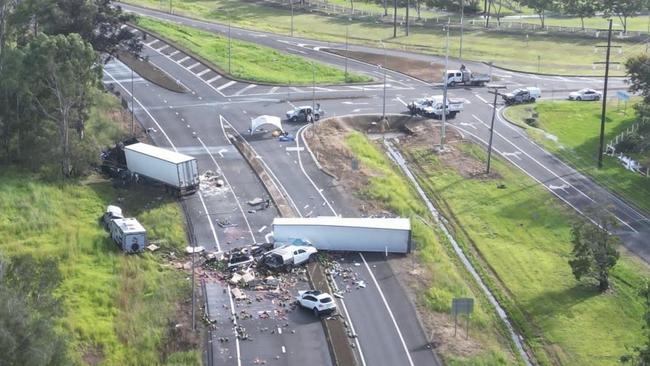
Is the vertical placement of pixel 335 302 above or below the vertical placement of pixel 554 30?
below

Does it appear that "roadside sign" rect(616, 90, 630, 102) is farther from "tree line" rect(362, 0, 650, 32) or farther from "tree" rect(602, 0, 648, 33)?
"tree" rect(602, 0, 648, 33)

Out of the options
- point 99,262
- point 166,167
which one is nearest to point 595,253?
point 166,167

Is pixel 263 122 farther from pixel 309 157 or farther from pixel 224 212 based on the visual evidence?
pixel 224 212

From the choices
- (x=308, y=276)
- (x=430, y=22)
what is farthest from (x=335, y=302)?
(x=430, y=22)

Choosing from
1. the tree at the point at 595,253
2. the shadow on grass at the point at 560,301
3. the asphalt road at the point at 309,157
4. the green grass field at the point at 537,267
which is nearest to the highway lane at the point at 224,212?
the asphalt road at the point at 309,157

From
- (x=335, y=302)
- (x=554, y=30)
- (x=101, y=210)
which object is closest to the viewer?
(x=335, y=302)

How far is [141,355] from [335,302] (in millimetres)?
12571

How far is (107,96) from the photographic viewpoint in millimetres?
96250

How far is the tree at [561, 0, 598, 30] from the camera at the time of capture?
156750mm

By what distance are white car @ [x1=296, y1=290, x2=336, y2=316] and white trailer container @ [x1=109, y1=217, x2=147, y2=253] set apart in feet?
41.7

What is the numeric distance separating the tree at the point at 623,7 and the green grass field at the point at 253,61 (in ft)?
187

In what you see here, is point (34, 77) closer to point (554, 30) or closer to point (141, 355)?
point (141, 355)

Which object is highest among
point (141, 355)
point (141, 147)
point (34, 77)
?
point (34, 77)

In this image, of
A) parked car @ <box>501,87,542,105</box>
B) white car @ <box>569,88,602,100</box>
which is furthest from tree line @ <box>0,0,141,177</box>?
white car @ <box>569,88,602,100</box>
